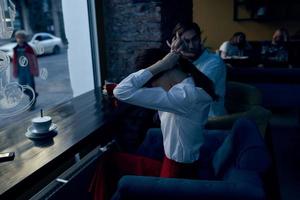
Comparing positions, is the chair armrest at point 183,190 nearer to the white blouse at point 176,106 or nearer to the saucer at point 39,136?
the white blouse at point 176,106

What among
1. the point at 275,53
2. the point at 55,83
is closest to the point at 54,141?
the point at 55,83

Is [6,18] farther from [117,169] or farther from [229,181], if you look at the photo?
[229,181]

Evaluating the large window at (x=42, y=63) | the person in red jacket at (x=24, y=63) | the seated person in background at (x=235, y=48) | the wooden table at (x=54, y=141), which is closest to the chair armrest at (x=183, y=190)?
the wooden table at (x=54, y=141)

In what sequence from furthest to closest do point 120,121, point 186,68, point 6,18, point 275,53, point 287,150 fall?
point 275,53 < point 287,150 < point 120,121 < point 6,18 < point 186,68

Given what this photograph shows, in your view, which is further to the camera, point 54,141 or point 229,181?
point 54,141

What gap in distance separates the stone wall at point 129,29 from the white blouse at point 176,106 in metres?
1.32

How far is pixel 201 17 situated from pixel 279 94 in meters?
4.00

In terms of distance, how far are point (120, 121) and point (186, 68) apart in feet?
A: 4.15

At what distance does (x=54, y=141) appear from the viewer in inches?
68.6

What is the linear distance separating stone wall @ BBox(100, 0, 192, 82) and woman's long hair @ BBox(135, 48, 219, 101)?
116 centimetres

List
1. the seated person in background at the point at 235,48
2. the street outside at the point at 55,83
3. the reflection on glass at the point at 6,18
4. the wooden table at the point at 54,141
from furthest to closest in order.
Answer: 1. the seated person in background at the point at 235,48
2. the street outside at the point at 55,83
3. the reflection on glass at the point at 6,18
4. the wooden table at the point at 54,141

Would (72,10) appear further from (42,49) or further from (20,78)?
(20,78)

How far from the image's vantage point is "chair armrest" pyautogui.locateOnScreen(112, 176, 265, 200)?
1.44 m

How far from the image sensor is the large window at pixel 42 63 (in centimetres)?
214
